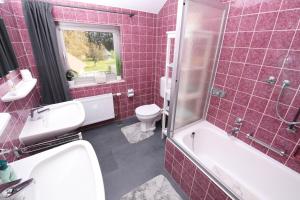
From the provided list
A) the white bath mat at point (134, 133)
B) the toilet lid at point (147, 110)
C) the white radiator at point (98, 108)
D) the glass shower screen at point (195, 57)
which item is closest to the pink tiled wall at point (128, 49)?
the white radiator at point (98, 108)

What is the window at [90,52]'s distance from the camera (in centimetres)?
206

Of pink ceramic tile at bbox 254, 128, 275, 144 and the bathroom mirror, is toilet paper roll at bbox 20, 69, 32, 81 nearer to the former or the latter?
the bathroom mirror

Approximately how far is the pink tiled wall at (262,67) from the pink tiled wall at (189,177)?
769 mm

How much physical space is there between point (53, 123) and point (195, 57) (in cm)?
161

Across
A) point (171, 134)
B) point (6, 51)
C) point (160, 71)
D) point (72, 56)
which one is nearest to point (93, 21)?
point (72, 56)

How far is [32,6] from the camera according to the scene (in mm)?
1572

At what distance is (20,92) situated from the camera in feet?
3.82

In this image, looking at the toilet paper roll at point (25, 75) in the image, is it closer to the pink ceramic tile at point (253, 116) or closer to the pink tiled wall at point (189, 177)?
the pink tiled wall at point (189, 177)

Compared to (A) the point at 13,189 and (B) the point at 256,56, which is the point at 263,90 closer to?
(B) the point at 256,56

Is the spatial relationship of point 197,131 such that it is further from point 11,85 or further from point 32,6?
point 32,6

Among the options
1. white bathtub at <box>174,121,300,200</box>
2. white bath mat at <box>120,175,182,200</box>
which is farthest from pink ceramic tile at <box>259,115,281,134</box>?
white bath mat at <box>120,175,182,200</box>

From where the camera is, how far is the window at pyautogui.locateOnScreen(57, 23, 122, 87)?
2062mm

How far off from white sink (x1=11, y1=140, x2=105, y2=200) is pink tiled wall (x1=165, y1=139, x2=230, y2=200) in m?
0.93

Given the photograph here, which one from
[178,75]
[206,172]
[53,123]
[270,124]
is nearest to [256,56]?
[270,124]
